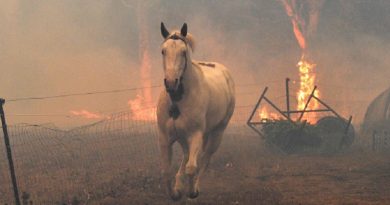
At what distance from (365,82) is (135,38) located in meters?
22.0

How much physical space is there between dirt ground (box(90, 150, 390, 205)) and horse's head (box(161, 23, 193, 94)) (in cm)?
273

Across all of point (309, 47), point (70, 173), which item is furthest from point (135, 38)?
point (70, 173)

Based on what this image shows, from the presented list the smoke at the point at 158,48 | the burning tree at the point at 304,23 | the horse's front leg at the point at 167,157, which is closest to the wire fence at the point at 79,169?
the horse's front leg at the point at 167,157

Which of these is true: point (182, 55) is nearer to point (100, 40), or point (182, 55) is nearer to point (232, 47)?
point (232, 47)

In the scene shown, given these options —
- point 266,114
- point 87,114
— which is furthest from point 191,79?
point 87,114

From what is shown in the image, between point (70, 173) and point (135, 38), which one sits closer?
point (70, 173)

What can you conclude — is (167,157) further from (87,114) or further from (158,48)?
(87,114)

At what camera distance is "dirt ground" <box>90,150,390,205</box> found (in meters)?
9.26

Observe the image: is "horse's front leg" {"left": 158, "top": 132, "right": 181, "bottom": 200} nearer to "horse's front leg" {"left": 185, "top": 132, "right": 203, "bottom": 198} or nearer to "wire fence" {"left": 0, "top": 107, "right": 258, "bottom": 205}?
"horse's front leg" {"left": 185, "top": 132, "right": 203, "bottom": 198}

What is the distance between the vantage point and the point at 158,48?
4347 cm

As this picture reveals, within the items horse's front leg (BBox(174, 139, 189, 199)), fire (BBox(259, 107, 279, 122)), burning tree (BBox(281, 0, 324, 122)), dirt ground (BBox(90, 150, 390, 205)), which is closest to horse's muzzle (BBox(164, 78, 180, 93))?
horse's front leg (BBox(174, 139, 189, 199))

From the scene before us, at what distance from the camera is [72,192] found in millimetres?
10484

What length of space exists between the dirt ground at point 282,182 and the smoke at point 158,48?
20.7m

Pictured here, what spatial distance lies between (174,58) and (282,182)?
5.20 meters
